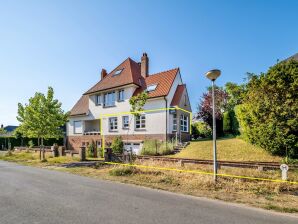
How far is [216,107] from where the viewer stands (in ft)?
102

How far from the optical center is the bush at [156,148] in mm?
18344

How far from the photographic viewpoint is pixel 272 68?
14.1m

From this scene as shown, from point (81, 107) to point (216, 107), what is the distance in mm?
20740

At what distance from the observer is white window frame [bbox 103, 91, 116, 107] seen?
25711mm

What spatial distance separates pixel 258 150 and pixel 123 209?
12.7 metres

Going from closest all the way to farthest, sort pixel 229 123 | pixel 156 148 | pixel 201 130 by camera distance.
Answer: pixel 156 148 < pixel 229 123 < pixel 201 130

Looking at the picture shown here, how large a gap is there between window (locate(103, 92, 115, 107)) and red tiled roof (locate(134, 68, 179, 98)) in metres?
3.52

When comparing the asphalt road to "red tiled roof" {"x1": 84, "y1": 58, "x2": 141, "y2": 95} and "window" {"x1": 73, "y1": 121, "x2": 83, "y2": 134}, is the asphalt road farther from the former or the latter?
"window" {"x1": 73, "y1": 121, "x2": 83, "y2": 134}

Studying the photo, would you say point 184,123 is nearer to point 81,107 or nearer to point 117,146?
point 117,146

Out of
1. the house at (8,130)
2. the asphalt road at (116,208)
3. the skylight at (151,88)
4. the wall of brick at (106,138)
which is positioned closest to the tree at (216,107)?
the wall of brick at (106,138)

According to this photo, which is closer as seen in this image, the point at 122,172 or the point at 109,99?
the point at 122,172

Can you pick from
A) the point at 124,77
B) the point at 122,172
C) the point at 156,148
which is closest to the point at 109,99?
the point at 124,77

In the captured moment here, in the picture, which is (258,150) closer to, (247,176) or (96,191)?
(247,176)

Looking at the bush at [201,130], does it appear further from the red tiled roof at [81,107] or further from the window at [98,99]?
the red tiled roof at [81,107]
